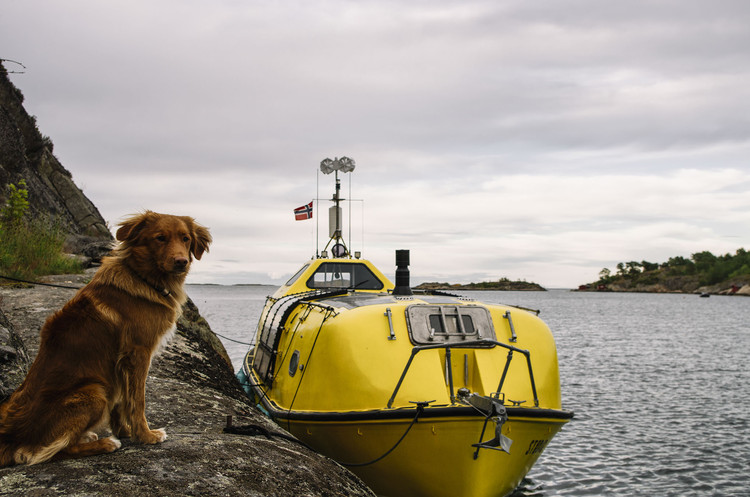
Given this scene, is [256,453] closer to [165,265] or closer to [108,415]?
[108,415]

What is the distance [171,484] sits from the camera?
3916 mm

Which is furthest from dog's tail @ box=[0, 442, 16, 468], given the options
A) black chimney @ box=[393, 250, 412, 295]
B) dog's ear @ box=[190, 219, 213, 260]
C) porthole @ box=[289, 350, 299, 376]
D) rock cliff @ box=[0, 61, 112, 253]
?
rock cliff @ box=[0, 61, 112, 253]

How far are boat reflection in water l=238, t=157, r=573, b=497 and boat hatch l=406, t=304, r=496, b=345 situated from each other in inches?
0.5

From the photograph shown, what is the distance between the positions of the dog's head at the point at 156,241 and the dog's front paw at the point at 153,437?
120 centimetres

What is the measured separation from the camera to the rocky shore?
12.4ft

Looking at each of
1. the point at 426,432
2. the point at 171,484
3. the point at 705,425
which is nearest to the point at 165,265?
the point at 171,484

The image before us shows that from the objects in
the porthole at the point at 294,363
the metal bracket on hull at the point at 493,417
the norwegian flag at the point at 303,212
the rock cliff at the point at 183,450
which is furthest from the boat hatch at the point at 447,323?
the norwegian flag at the point at 303,212

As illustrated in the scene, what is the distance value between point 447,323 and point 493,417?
4.66 feet

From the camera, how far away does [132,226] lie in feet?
15.6

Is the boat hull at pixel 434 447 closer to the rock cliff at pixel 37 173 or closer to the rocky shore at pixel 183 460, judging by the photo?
the rocky shore at pixel 183 460

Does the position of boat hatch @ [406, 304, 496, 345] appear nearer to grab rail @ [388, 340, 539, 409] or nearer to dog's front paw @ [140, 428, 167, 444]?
grab rail @ [388, 340, 539, 409]

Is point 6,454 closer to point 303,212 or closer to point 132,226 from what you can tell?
point 132,226

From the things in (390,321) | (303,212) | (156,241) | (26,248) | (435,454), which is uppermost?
(303,212)

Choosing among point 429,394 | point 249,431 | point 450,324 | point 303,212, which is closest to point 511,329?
point 450,324
